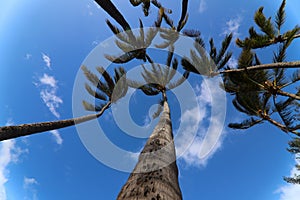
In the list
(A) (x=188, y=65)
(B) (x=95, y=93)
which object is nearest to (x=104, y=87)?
(B) (x=95, y=93)

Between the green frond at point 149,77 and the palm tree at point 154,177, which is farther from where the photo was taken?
the green frond at point 149,77

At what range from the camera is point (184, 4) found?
4.67 meters

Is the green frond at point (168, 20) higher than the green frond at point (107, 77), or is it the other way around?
the green frond at point (168, 20)

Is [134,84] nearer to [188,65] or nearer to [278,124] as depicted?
[188,65]

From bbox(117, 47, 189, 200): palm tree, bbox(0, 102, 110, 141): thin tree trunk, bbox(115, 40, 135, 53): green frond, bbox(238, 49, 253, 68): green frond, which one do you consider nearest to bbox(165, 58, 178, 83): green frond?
bbox(115, 40, 135, 53): green frond

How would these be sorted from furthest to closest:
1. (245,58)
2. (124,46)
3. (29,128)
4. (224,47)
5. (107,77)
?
(107,77) < (124,46) < (224,47) < (245,58) < (29,128)

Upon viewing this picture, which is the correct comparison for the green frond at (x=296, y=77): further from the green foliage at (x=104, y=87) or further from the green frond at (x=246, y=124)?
the green foliage at (x=104, y=87)

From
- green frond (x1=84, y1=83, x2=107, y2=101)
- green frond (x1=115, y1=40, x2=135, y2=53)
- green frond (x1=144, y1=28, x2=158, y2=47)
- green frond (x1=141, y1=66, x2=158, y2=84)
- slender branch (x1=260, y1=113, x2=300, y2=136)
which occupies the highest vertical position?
green frond (x1=141, y1=66, x2=158, y2=84)

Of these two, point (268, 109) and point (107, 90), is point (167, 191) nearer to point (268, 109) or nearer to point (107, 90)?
point (107, 90)

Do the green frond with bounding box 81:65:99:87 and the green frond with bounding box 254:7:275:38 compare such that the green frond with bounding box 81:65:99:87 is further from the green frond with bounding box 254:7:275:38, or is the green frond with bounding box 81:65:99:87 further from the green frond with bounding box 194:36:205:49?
the green frond with bounding box 254:7:275:38

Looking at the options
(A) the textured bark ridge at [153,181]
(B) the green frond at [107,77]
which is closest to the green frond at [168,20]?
(B) the green frond at [107,77]

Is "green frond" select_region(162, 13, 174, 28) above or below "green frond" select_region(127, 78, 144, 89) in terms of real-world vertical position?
above

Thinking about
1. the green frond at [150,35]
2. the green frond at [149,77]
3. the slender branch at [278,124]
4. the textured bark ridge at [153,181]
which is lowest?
the textured bark ridge at [153,181]

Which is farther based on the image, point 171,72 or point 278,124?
point 171,72
